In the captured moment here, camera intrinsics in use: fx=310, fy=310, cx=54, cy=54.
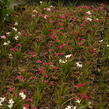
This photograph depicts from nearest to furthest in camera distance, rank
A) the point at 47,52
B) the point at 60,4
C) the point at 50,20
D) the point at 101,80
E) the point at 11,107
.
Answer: the point at 11,107
the point at 101,80
the point at 47,52
the point at 50,20
the point at 60,4

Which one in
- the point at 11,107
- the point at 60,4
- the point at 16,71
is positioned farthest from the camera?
the point at 60,4

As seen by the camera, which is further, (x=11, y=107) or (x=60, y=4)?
(x=60, y=4)

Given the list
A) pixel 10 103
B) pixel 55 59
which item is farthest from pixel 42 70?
pixel 10 103

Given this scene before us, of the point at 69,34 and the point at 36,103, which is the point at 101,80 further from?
the point at 69,34

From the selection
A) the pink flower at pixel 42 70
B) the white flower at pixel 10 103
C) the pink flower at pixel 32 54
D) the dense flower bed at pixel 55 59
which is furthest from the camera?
the pink flower at pixel 32 54

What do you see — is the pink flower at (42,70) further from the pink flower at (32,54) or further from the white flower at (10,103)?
the white flower at (10,103)

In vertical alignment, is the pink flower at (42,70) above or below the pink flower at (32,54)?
below

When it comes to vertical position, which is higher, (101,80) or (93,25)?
(93,25)

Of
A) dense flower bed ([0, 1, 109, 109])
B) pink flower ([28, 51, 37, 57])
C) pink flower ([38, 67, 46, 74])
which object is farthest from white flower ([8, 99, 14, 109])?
pink flower ([28, 51, 37, 57])

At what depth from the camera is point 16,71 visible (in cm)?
596

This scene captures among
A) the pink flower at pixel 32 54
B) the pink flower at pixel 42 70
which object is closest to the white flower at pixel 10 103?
the pink flower at pixel 42 70

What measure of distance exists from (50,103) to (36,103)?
0.25 m

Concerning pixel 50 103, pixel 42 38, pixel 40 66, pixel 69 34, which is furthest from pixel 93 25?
pixel 50 103

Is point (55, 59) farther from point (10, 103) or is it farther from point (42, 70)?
point (10, 103)
